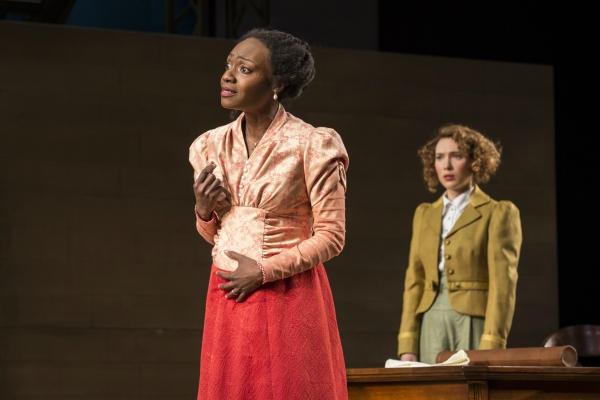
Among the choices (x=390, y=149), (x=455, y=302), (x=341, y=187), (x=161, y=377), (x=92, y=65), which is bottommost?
(x=161, y=377)

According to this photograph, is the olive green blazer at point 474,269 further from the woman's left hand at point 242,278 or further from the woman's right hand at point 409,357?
the woman's left hand at point 242,278

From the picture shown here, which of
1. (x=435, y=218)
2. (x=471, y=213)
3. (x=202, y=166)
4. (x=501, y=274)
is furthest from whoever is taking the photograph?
(x=435, y=218)

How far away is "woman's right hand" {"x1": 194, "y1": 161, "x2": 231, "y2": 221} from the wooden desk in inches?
43.5

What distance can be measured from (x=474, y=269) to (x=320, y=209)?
232 cm

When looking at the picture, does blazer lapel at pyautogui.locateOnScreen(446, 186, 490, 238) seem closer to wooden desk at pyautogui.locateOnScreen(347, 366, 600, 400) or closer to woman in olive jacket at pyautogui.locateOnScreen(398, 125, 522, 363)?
woman in olive jacket at pyautogui.locateOnScreen(398, 125, 522, 363)

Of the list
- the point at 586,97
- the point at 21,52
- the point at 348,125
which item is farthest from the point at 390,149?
the point at 21,52

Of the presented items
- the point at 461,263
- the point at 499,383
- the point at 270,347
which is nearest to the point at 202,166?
the point at 270,347

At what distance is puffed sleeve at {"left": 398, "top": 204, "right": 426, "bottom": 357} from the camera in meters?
4.83

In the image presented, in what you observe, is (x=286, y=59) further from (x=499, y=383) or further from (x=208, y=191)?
(x=499, y=383)

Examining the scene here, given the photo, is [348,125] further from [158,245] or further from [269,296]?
[269,296]

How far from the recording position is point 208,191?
2.52 m

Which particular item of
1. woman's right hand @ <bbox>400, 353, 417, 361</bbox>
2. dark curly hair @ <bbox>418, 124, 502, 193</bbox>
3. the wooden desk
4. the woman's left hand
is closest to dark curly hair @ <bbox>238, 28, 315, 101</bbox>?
the woman's left hand

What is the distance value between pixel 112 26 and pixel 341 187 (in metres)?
4.00

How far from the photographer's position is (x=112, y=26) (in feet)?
20.8
